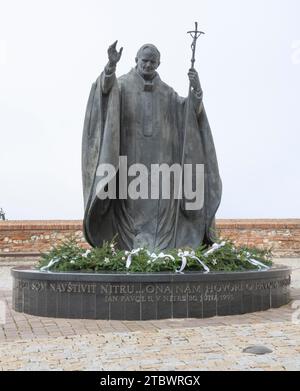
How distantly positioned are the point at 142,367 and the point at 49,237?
1500cm

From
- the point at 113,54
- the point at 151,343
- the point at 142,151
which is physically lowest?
the point at 151,343

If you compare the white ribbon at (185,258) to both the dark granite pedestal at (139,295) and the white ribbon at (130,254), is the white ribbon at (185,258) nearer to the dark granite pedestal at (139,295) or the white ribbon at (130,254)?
the dark granite pedestal at (139,295)

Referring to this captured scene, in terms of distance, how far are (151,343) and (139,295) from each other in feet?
4.59

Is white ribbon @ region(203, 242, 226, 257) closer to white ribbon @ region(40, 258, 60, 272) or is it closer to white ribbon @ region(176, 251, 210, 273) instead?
white ribbon @ region(176, 251, 210, 273)

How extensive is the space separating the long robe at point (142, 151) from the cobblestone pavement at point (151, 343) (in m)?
1.57

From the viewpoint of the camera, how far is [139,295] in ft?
24.4

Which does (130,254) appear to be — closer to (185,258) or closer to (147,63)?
(185,258)

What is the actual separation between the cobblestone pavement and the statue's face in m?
3.28

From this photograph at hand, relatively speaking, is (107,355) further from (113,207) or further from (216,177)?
(216,177)

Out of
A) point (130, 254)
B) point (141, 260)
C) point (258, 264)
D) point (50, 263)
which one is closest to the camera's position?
point (141, 260)

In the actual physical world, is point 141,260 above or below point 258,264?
above

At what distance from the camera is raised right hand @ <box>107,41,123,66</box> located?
8.21m

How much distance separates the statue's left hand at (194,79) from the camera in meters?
8.78

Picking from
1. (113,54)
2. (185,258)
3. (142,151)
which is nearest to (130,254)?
(185,258)
